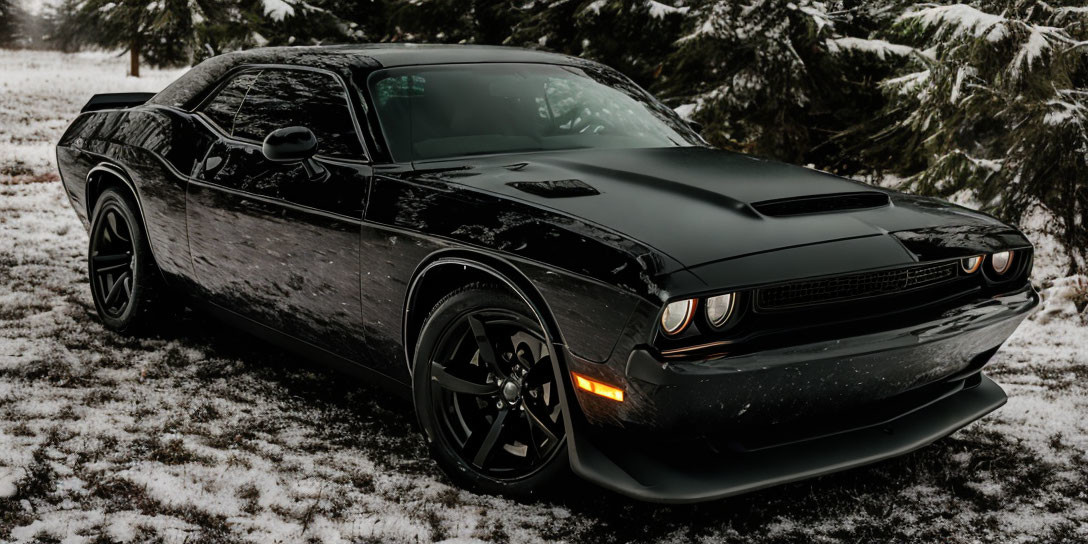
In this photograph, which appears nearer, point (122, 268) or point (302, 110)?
point (302, 110)

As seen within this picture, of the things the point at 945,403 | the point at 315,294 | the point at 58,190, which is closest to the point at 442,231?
the point at 315,294

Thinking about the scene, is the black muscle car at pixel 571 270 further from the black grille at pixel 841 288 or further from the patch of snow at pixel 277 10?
the patch of snow at pixel 277 10

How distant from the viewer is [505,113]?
13.0ft

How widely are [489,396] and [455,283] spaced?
389 millimetres

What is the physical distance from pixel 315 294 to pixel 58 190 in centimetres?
775

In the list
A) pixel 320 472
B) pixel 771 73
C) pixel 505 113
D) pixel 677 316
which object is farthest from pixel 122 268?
pixel 771 73

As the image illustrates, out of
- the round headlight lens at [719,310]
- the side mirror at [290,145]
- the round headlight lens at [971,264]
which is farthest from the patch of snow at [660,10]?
the round headlight lens at [719,310]

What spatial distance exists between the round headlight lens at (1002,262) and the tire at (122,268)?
3.75 metres

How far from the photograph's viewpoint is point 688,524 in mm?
3043

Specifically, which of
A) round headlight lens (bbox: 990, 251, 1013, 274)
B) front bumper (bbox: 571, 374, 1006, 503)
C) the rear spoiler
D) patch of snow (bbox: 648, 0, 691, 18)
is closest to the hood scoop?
front bumper (bbox: 571, 374, 1006, 503)

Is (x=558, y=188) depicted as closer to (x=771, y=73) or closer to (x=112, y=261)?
(x=112, y=261)

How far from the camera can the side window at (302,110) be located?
375cm

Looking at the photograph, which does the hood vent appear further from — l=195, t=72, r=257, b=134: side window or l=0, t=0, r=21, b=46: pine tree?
l=0, t=0, r=21, b=46: pine tree

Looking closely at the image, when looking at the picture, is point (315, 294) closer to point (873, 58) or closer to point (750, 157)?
point (750, 157)
